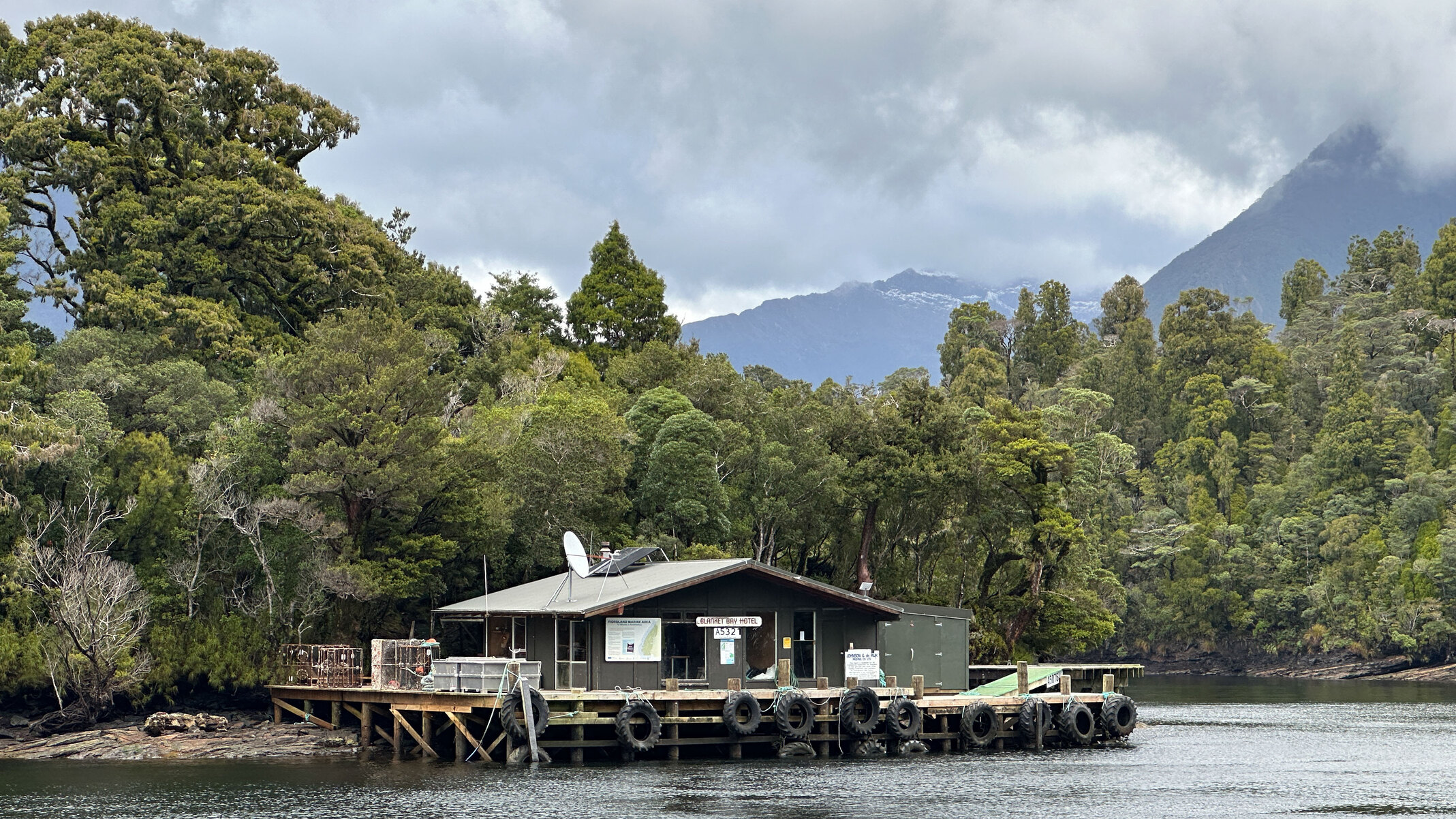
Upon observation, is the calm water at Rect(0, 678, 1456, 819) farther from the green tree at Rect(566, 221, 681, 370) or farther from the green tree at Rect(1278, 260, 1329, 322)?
the green tree at Rect(1278, 260, 1329, 322)

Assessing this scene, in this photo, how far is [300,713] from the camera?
3922 cm

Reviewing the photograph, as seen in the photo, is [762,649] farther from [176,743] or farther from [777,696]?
[176,743]

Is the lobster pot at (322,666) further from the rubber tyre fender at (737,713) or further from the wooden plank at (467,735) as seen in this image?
the rubber tyre fender at (737,713)

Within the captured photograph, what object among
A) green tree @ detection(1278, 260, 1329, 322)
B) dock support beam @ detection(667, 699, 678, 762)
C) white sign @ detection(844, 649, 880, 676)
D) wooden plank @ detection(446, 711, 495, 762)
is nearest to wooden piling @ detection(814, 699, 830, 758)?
white sign @ detection(844, 649, 880, 676)

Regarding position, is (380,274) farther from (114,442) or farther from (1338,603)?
(1338,603)

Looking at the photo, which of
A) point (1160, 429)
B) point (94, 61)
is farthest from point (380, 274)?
point (1160, 429)

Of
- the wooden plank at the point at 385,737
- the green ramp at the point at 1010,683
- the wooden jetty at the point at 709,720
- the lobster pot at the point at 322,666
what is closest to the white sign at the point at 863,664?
the wooden jetty at the point at 709,720

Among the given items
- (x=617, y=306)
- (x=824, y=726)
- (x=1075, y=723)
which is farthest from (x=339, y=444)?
(x=617, y=306)

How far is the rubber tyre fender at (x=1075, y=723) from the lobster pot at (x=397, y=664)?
15944mm

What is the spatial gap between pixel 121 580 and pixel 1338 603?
71828mm

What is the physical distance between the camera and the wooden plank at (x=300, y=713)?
3897 centimetres

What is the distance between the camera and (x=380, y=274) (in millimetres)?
56375

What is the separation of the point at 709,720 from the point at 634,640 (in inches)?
113

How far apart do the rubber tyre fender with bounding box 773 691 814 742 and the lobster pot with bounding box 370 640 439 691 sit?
857 cm
